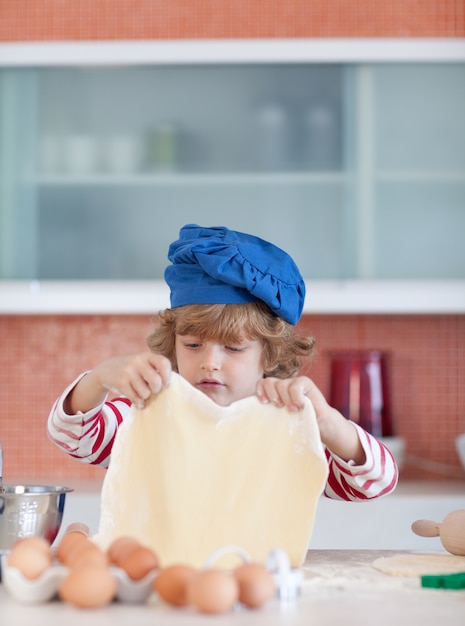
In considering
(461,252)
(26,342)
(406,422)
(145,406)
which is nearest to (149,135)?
(26,342)

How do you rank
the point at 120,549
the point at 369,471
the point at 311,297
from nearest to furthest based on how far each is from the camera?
the point at 120,549 < the point at 369,471 < the point at 311,297

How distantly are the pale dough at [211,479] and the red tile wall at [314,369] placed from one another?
147cm

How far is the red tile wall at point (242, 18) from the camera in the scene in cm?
247

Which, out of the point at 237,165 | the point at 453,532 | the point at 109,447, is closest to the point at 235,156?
the point at 237,165

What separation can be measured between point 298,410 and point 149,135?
148 centimetres

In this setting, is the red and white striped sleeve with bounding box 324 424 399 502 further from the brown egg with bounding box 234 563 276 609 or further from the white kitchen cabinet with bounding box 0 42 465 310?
the white kitchen cabinet with bounding box 0 42 465 310

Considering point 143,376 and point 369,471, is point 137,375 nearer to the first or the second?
point 143,376

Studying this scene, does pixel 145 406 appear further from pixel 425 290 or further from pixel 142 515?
pixel 425 290

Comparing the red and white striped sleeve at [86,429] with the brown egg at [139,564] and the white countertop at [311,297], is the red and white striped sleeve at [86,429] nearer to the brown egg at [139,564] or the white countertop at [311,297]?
the brown egg at [139,564]

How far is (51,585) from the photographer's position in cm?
78

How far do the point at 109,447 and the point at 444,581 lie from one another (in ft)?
2.35

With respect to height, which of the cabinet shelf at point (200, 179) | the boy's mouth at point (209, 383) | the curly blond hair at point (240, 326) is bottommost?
the boy's mouth at point (209, 383)

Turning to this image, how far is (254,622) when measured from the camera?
2.36ft

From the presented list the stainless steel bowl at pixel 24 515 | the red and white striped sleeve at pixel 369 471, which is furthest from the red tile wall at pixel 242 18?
the stainless steel bowl at pixel 24 515
